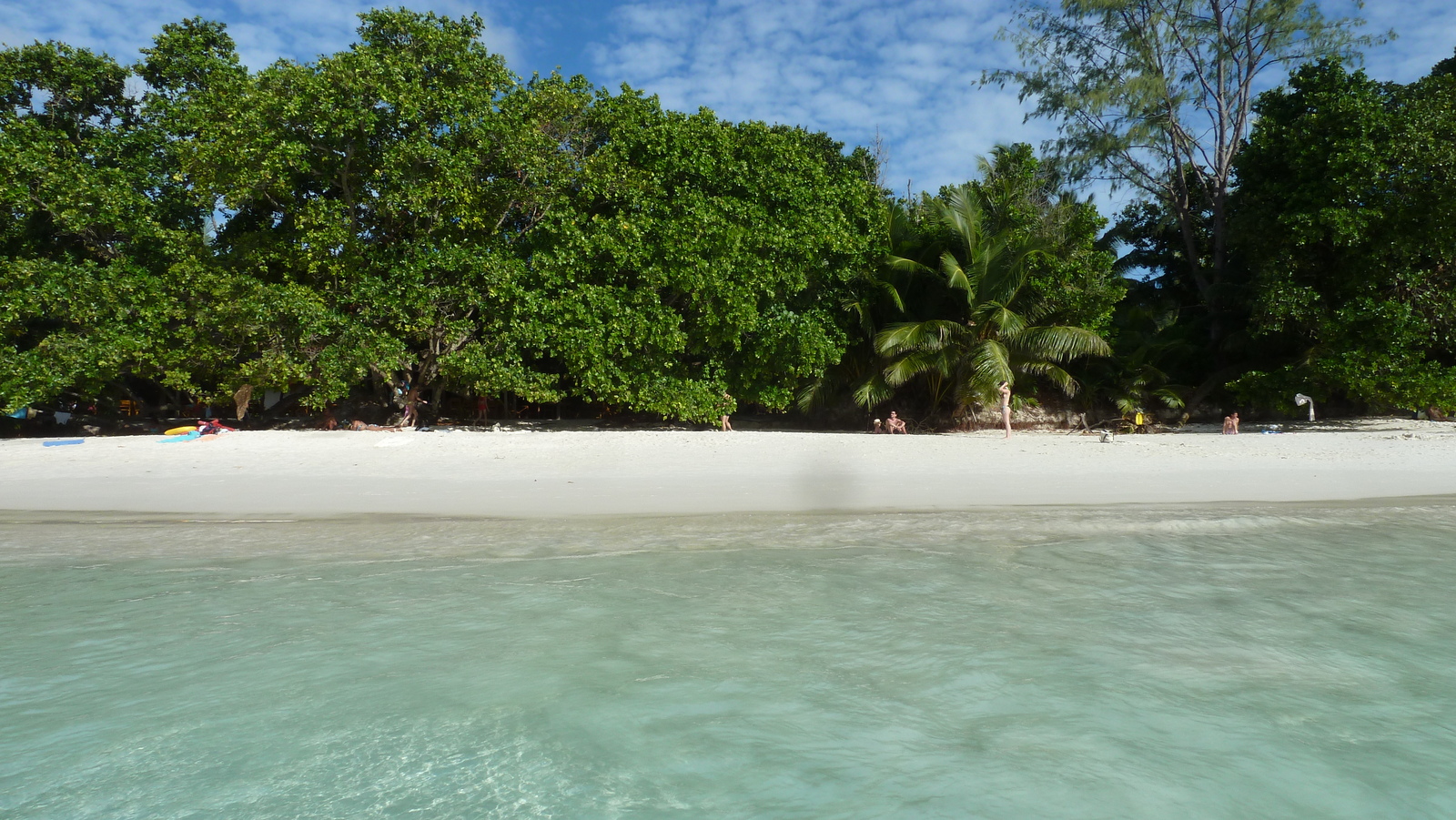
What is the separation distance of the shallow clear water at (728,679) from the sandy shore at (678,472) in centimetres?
200

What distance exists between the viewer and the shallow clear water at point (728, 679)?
2.95 metres

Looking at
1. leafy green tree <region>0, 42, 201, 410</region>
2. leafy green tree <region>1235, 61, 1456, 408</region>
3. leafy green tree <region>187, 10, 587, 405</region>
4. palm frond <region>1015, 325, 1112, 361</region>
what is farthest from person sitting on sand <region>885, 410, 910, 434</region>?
leafy green tree <region>0, 42, 201, 410</region>

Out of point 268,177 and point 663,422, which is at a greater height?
point 268,177

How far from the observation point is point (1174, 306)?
68.7 ft

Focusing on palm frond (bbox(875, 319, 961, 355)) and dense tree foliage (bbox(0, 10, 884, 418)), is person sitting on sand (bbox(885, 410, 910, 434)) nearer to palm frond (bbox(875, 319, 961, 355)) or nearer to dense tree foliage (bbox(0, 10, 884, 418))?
palm frond (bbox(875, 319, 961, 355))

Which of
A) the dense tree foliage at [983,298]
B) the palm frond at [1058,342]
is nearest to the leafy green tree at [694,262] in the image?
the dense tree foliage at [983,298]

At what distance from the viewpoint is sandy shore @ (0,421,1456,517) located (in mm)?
8500

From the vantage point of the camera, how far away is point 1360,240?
15359 millimetres

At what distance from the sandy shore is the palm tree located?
2.40m

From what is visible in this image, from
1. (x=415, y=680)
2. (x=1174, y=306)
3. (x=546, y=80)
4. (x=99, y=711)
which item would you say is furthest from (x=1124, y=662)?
(x=1174, y=306)

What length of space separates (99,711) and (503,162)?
1341 cm

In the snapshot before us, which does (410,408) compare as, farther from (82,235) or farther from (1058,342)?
(1058,342)

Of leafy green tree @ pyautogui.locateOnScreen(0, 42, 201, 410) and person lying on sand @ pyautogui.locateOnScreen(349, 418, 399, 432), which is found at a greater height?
leafy green tree @ pyautogui.locateOnScreen(0, 42, 201, 410)

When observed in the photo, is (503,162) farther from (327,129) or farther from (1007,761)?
(1007,761)
